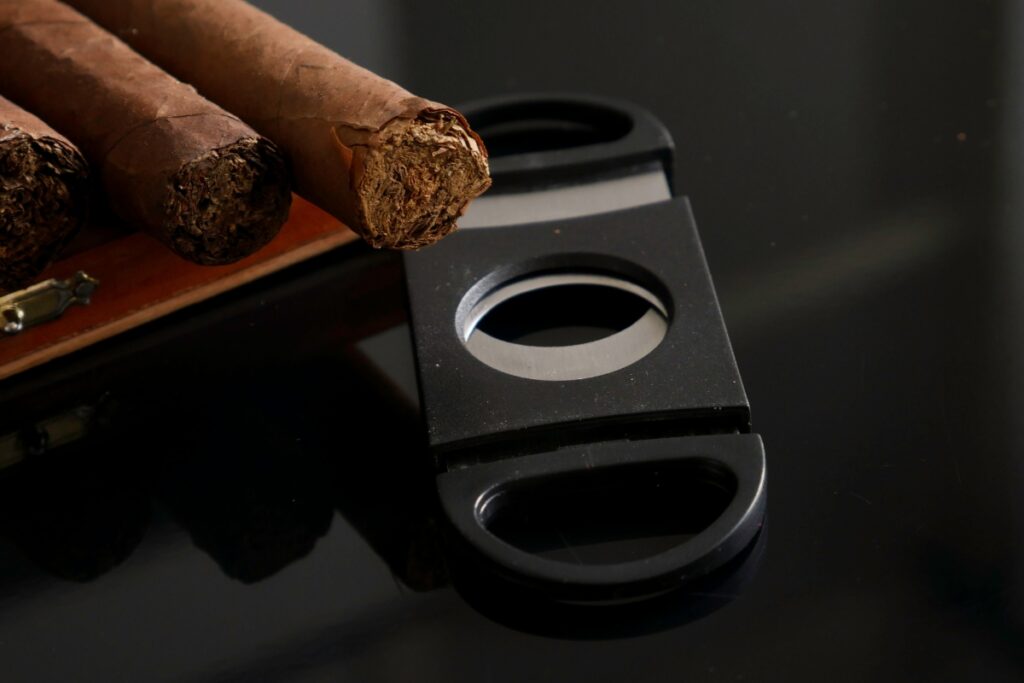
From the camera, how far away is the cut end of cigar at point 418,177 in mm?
1025

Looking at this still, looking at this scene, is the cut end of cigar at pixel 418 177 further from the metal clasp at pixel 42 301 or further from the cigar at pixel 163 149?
the metal clasp at pixel 42 301

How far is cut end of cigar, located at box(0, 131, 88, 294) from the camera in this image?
1043mm

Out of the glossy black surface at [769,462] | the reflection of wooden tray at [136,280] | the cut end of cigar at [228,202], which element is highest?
the cut end of cigar at [228,202]

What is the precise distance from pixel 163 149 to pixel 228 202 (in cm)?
6

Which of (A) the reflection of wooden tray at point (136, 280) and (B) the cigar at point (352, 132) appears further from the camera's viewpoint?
(A) the reflection of wooden tray at point (136, 280)

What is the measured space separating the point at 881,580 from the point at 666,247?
13.7 inches

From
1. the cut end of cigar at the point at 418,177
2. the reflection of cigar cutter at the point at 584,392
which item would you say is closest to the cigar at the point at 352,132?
the cut end of cigar at the point at 418,177

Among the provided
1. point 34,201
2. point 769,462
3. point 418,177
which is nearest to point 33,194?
point 34,201

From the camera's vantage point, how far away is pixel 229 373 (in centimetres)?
121

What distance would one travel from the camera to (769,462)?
106 centimetres

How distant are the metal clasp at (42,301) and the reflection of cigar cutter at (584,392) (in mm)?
262

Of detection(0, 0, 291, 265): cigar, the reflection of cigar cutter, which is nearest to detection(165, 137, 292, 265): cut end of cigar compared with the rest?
detection(0, 0, 291, 265): cigar

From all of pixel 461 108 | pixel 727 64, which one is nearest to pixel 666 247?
pixel 461 108

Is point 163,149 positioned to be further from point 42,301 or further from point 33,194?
point 42,301
